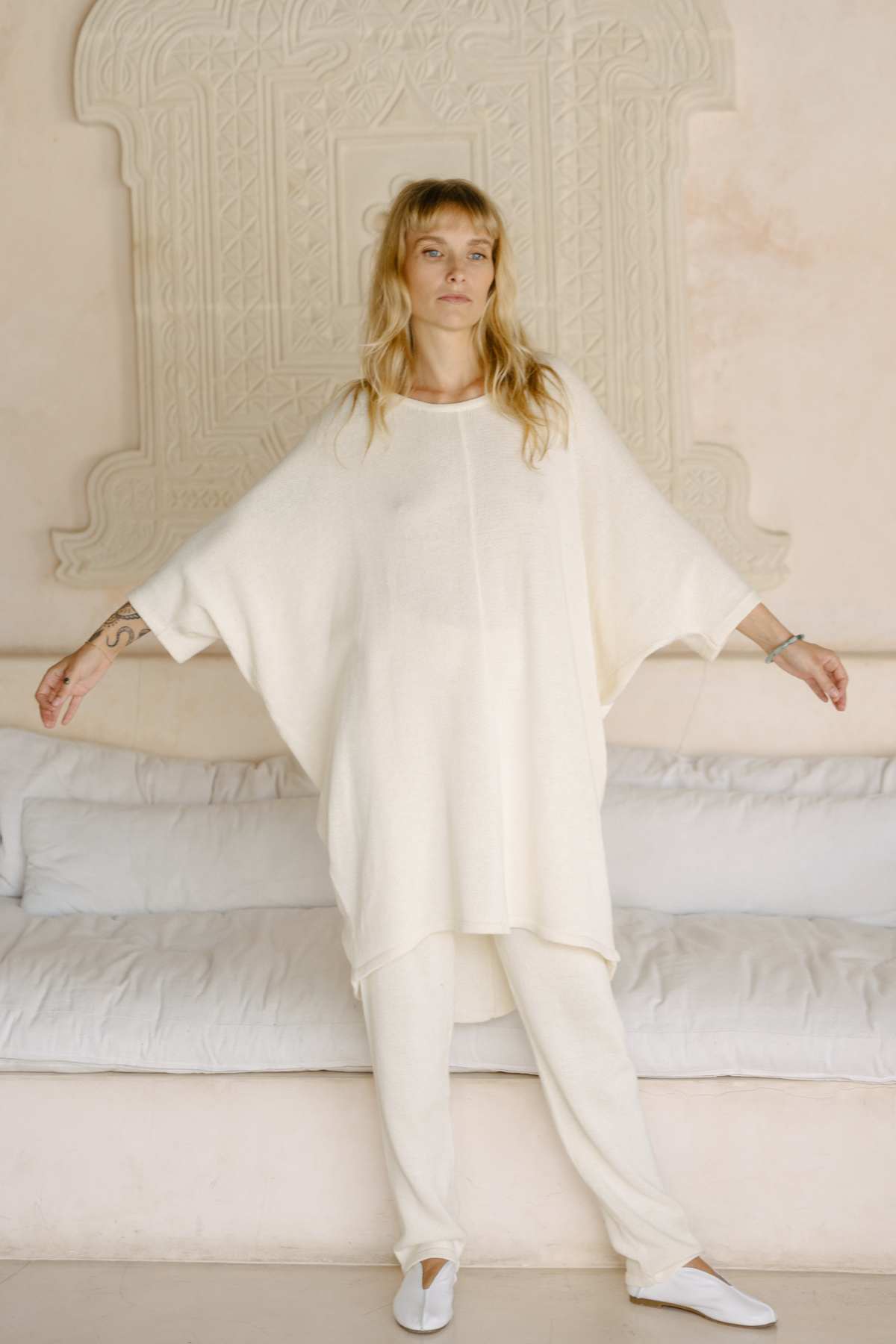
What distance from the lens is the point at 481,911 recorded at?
226 centimetres

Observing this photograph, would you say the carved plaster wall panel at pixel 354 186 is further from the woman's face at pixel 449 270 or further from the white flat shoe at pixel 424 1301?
the white flat shoe at pixel 424 1301

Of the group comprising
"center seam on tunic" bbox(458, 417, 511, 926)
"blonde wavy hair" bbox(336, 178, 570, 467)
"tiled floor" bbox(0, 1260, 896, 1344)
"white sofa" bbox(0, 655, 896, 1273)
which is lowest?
"tiled floor" bbox(0, 1260, 896, 1344)

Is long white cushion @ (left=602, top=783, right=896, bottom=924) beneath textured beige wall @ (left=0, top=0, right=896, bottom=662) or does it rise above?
beneath

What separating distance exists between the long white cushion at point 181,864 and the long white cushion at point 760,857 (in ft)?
2.06

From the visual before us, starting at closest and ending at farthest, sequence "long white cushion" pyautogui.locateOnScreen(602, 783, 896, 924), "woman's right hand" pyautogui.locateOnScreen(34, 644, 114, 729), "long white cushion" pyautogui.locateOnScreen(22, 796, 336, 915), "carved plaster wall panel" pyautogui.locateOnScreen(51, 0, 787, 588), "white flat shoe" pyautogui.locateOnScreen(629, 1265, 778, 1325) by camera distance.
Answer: "white flat shoe" pyautogui.locateOnScreen(629, 1265, 778, 1325)
"woman's right hand" pyautogui.locateOnScreen(34, 644, 114, 729)
"long white cushion" pyautogui.locateOnScreen(602, 783, 896, 924)
"long white cushion" pyautogui.locateOnScreen(22, 796, 336, 915)
"carved plaster wall panel" pyautogui.locateOnScreen(51, 0, 787, 588)

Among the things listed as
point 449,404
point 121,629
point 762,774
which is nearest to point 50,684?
point 121,629

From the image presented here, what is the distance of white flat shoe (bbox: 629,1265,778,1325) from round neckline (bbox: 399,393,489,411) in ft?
4.58

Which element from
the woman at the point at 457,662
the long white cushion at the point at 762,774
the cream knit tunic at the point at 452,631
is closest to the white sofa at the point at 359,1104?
the woman at the point at 457,662

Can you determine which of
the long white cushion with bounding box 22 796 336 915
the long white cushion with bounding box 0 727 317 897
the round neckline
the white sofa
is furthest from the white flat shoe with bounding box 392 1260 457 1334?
the round neckline

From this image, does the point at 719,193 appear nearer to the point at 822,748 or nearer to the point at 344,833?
the point at 822,748

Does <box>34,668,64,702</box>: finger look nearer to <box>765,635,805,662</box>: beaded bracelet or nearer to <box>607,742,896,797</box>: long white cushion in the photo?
<box>765,635,805,662</box>: beaded bracelet

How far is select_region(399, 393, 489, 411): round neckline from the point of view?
240 centimetres

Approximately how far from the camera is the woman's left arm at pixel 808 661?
2.36 meters

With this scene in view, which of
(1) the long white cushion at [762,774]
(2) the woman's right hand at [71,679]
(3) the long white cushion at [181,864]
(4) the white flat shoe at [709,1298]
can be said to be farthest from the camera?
(1) the long white cushion at [762,774]
